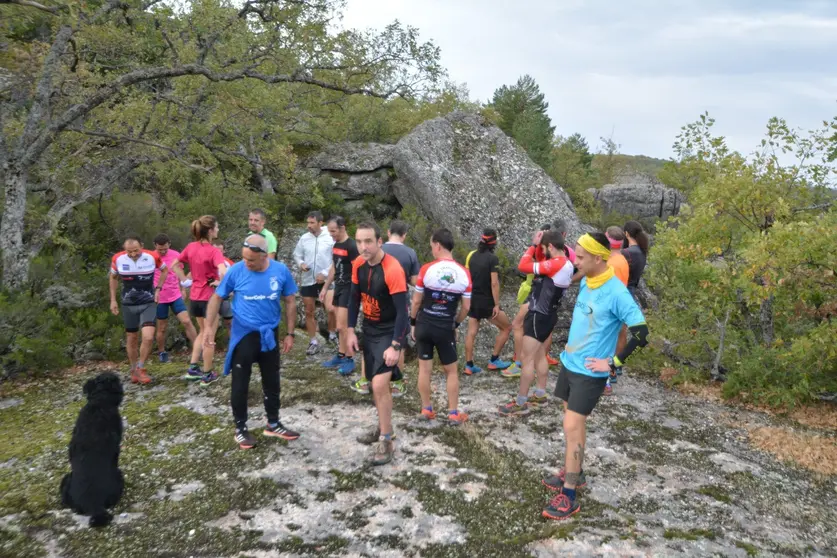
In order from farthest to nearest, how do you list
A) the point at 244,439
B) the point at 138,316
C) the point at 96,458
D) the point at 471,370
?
the point at 471,370 → the point at 138,316 → the point at 244,439 → the point at 96,458

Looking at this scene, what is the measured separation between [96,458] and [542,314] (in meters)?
4.66

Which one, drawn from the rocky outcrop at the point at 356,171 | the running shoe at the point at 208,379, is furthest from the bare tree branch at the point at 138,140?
the rocky outcrop at the point at 356,171

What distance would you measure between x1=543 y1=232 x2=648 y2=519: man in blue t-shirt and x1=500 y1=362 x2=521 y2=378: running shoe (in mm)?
3657

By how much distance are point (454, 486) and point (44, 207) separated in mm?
10506

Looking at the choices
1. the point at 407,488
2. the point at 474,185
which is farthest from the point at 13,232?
the point at 474,185

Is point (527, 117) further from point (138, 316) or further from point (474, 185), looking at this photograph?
point (138, 316)

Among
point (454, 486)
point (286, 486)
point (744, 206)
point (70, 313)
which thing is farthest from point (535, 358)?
point (70, 313)

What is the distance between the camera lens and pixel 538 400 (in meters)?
6.61

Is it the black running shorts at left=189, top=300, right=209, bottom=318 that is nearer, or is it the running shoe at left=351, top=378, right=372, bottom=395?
the running shoe at left=351, top=378, right=372, bottom=395

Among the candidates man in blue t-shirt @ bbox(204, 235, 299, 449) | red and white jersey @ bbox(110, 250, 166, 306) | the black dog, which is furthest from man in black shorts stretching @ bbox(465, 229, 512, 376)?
the black dog

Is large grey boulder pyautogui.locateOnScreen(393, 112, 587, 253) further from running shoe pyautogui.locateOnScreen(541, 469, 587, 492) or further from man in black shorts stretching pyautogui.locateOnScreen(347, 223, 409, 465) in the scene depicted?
running shoe pyautogui.locateOnScreen(541, 469, 587, 492)

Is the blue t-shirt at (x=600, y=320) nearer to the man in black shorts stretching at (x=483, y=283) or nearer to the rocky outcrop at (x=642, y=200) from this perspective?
the man in black shorts stretching at (x=483, y=283)

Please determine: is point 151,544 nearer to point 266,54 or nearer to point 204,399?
point 204,399

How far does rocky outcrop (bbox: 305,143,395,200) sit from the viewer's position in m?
15.0
